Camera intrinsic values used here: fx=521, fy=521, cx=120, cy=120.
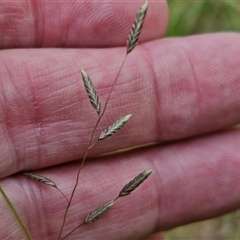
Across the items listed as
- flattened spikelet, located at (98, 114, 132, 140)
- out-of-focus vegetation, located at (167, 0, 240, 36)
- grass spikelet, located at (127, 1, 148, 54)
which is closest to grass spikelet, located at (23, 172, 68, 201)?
flattened spikelet, located at (98, 114, 132, 140)

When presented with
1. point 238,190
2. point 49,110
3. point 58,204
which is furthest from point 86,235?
point 238,190

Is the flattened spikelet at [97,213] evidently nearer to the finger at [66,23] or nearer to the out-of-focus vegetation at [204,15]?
the finger at [66,23]

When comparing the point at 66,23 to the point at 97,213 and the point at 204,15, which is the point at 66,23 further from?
the point at 204,15

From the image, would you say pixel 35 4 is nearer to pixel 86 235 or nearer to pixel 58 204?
pixel 58 204

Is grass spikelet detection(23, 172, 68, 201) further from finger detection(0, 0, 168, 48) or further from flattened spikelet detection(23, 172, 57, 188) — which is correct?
finger detection(0, 0, 168, 48)

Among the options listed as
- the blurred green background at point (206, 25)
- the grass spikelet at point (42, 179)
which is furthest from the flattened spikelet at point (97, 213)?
the blurred green background at point (206, 25)

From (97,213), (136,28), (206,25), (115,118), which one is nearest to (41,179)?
(97,213)
